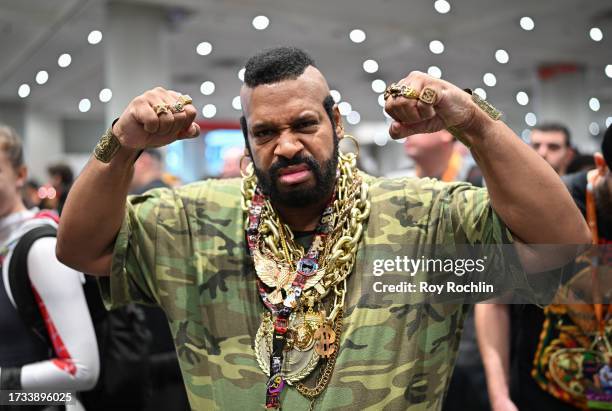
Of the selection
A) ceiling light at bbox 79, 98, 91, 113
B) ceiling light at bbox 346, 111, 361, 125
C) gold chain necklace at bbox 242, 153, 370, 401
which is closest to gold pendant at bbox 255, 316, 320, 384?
gold chain necklace at bbox 242, 153, 370, 401

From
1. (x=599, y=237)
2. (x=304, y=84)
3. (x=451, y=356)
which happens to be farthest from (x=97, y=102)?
(x=599, y=237)

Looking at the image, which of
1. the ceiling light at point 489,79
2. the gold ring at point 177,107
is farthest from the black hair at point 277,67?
the ceiling light at point 489,79

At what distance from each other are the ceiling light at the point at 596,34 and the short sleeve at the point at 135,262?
1.68 metres

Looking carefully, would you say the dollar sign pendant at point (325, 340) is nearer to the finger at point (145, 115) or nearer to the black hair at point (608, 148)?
the finger at point (145, 115)

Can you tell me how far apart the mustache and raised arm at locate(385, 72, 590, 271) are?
258 millimetres

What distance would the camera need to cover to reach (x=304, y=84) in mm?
1440

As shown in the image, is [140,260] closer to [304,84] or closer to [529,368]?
[304,84]

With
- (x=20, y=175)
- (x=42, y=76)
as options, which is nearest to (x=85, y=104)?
(x=42, y=76)

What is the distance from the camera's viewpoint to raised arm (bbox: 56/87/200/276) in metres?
1.31

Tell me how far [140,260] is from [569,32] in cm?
230

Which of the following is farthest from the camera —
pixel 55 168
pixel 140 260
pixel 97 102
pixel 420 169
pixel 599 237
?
pixel 55 168

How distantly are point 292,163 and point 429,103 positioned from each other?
373 mm

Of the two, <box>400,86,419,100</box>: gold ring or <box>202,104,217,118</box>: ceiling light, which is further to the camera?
<box>202,104,217,118</box>: ceiling light

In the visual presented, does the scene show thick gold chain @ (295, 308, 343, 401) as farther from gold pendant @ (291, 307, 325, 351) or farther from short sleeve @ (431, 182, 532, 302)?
short sleeve @ (431, 182, 532, 302)
